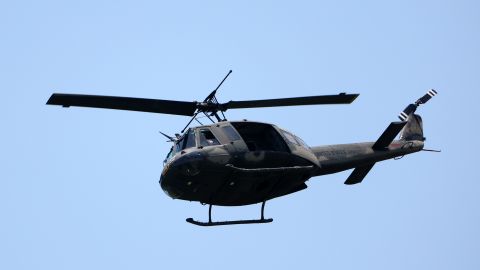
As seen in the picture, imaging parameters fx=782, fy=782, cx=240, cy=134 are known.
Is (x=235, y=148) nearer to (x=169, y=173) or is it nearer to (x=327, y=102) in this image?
(x=169, y=173)

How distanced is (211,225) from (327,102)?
208 inches

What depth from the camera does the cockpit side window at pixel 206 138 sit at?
22.0 metres

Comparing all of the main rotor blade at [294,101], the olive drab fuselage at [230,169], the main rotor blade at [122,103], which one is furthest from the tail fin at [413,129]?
the main rotor blade at [122,103]

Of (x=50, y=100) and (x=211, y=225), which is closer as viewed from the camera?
(x=50, y=100)

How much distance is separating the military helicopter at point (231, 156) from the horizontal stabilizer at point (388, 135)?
2.25 metres

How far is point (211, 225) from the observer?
22688mm

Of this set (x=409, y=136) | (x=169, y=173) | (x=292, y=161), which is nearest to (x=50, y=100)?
(x=169, y=173)

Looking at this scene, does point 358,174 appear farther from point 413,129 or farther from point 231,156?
point 231,156

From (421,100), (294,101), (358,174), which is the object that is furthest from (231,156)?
(421,100)

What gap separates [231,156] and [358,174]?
7.57 metres

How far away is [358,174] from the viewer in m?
27.8

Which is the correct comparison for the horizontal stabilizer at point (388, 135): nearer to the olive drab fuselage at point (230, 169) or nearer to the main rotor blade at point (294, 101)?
the main rotor blade at point (294, 101)

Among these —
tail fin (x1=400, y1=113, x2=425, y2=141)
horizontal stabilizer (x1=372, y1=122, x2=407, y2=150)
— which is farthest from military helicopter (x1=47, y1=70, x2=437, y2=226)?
tail fin (x1=400, y1=113, x2=425, y2=141)

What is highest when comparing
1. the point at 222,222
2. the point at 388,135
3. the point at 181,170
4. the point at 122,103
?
the point at 122,103
